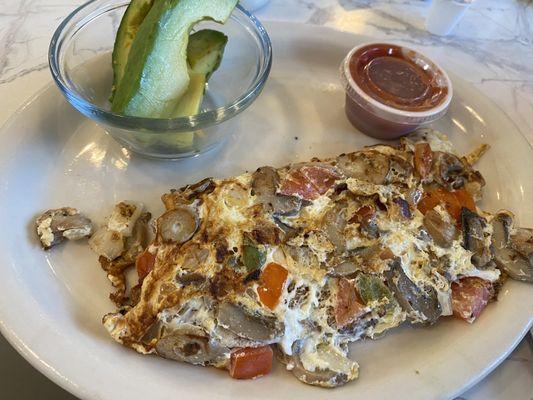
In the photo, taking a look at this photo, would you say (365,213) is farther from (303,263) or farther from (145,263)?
(145,263)

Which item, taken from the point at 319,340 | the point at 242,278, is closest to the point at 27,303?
the point at 242,278

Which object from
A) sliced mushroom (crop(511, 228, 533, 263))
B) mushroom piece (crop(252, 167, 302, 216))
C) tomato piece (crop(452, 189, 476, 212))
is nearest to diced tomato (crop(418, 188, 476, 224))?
tomato piece (crop(452, 189, 476, 212))

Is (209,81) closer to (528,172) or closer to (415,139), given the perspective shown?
(415,139)

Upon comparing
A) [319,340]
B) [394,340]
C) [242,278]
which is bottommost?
[394,340]

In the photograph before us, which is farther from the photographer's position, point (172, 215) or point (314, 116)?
point (314, 116)

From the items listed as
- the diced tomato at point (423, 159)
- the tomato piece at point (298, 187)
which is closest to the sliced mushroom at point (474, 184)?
the diced tomato at point (423, 159)

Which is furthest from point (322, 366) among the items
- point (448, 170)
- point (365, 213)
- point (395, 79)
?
point (395, 79)
